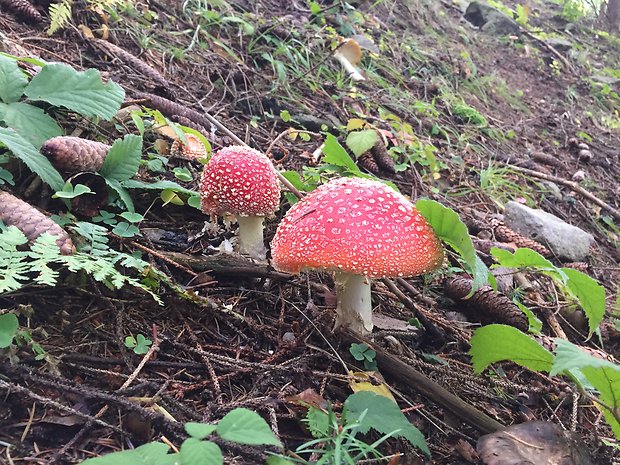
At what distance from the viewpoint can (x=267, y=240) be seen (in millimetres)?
3029

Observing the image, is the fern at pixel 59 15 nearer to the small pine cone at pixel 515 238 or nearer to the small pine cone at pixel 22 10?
the small pine cone at pixel 22 10

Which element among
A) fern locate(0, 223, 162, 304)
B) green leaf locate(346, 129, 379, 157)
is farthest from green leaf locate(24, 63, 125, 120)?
green leaf locate(346, 129, 379, 157)

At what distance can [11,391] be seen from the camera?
4.73 feet

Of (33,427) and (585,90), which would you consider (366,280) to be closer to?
(33,427)

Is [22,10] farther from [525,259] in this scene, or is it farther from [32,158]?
[525,259]

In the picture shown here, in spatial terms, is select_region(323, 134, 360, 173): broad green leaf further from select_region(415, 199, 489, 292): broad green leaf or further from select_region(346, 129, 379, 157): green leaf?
select_region(346, 129, 379, 157): green leaf

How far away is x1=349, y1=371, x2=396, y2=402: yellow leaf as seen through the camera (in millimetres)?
1987

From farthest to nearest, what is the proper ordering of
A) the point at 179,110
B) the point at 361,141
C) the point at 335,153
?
the point at 361,141 → the point at 179,110 → the point at 335,153

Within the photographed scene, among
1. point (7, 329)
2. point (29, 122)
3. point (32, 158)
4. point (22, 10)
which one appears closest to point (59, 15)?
point (22, 10)

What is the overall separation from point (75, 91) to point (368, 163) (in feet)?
8.49

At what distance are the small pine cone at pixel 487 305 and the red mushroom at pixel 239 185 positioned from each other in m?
1.23

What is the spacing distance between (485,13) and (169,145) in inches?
464

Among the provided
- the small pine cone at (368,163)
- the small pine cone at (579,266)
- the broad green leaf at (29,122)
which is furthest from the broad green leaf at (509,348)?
the small pine cone at (368,163)

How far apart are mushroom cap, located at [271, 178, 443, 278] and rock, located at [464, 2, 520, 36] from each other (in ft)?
39.0
